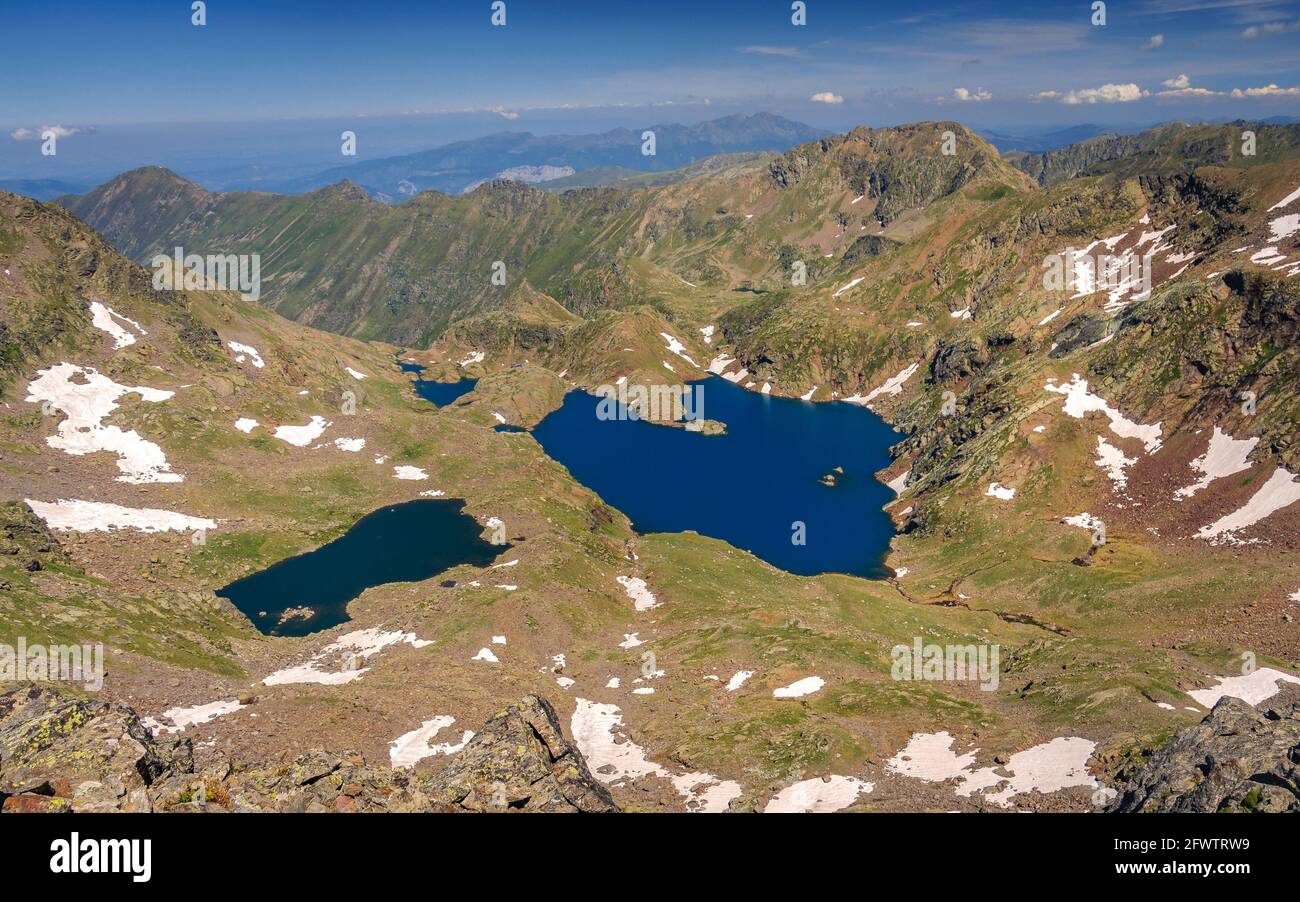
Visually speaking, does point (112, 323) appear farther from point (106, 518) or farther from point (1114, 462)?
point (1114, 462)

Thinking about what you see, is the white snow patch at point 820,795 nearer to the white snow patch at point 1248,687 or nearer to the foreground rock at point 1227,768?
the foreground rock at point 1227,768

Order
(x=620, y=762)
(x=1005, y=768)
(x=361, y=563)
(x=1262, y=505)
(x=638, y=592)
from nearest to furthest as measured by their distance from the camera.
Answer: (x=1005, y=768) < (x=620, y=762) < (x=638, y=592) < (x=1262, y=505) < (x=361, y=563)

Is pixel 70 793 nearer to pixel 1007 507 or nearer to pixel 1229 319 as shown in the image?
pixel 1007 507

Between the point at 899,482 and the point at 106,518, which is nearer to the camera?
the point at 106,518

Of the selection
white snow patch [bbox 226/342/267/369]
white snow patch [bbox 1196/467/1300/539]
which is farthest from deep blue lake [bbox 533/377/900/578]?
white snow patch [bbox 226/342/267/369]

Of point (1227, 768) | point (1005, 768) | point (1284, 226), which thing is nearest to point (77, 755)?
point (1227, 768)

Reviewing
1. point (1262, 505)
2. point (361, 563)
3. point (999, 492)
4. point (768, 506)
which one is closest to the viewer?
point (1262, 505)
